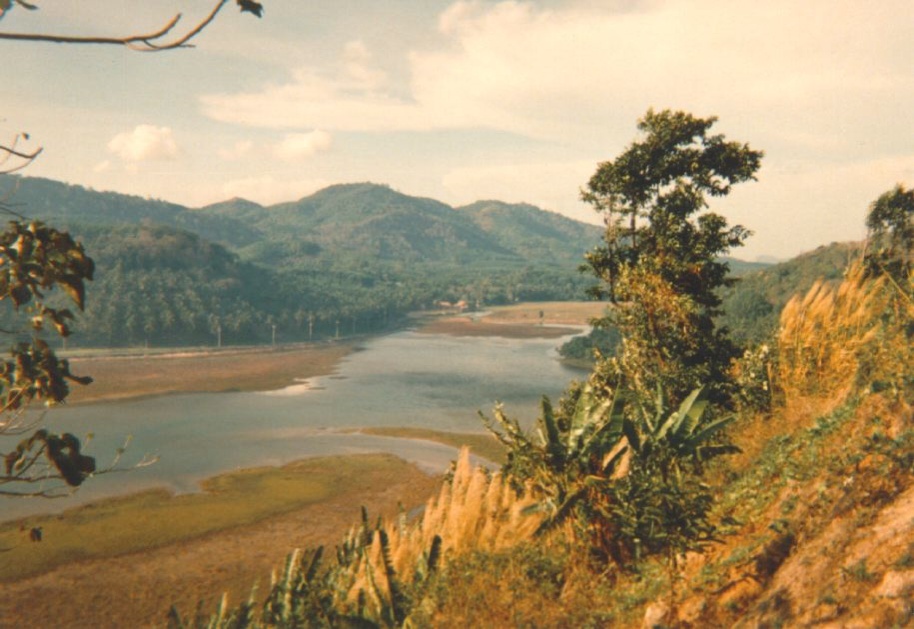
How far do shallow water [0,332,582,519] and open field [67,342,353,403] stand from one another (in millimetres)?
4017

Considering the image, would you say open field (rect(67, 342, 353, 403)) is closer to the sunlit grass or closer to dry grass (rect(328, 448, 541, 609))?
the sunlit grass

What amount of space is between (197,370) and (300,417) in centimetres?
3075

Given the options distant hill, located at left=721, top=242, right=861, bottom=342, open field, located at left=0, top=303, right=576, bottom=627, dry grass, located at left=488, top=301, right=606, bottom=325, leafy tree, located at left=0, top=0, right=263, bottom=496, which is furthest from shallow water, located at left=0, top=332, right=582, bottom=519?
dry grass, located at left=488, top=301, right=606, bottom=325

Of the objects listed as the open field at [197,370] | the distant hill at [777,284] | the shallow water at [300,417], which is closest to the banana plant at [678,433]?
the shallow water at [300,417]

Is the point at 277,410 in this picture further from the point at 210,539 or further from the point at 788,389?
the point at 788,389

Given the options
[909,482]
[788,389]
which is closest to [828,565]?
[909,482]

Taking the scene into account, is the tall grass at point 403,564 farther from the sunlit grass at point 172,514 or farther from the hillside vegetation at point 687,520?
the sunlit grass at point 172,514

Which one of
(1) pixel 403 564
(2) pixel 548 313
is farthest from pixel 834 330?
(2) pixel 548 313

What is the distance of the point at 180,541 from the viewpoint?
1002 inches

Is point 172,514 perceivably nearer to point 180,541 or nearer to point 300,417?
point 180,541

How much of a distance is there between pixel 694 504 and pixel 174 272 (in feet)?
422

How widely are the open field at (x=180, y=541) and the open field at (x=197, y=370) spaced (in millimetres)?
Result: 28792

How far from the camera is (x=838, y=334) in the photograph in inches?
361

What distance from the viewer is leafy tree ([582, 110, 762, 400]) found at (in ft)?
37.4
